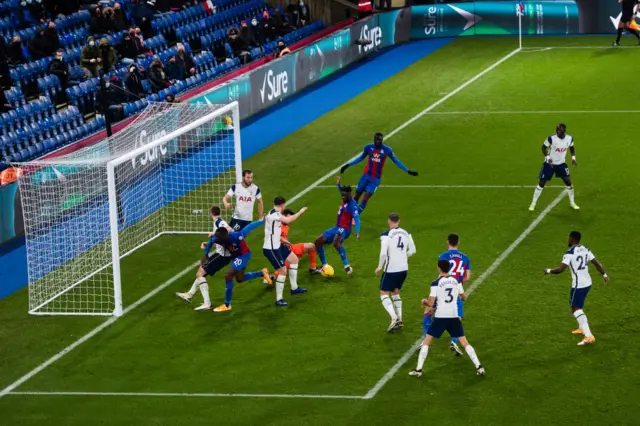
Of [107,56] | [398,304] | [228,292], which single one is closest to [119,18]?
[107,56]

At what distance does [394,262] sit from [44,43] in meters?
16.4

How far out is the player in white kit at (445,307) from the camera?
15.8m

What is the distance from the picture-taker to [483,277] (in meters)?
20.3

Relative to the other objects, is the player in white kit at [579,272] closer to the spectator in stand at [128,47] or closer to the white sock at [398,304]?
the white sock at [398,304]

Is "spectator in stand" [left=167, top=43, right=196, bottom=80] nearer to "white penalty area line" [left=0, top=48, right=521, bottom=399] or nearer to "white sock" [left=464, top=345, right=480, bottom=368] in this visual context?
"white penalty area line" [left=0, top=48, right=521, bottom=399]

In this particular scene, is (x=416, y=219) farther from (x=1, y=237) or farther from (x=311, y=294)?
(x=1, y=237)

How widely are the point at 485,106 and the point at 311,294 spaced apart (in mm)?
14784

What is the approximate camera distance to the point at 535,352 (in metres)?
17.1

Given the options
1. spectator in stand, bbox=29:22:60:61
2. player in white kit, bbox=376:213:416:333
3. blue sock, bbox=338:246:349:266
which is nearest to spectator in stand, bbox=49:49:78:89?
spectator in stand, bbox=29:22:60:61

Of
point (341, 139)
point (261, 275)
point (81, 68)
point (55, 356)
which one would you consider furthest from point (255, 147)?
point (55, 356)

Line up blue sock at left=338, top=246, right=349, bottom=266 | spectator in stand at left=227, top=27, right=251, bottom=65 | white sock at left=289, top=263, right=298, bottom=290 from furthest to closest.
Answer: spectator in stand at left=227, top=27, right=251, bottom=65 < blue sock at left=338, top=246, right=349, bottom=266 < white sock at left=289, top=263, right=298, bottom=290

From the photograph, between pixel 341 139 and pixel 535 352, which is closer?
pixel 535 352

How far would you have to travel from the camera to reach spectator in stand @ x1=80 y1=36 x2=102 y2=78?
30.6 meters

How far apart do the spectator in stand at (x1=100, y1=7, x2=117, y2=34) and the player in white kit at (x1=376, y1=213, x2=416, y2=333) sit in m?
17.9
